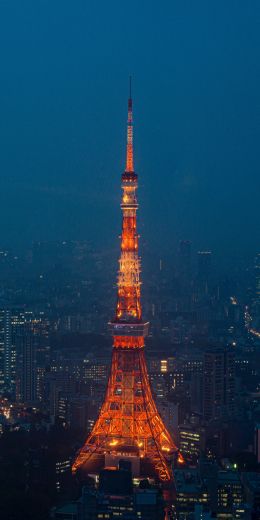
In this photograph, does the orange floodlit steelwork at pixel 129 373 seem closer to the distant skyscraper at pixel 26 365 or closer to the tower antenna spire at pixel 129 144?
the tower antenna spire at pixel 129 144

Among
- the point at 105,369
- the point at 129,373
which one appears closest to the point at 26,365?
the point at 105,369

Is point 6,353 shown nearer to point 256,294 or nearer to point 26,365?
point 26,365

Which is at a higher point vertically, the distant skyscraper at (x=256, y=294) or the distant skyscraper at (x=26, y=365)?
the distant skyscraper at (x=256, y=294)

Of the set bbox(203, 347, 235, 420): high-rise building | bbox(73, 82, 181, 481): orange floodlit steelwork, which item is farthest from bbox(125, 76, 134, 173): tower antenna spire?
bbox(203, 347, 235, 420): high-rise building

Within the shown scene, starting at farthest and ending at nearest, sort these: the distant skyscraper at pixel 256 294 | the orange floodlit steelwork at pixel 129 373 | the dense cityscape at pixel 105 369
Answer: the distant skyscraper at pixel 256 294
the orange floodlit steelwork at pixel 129 373
the dense cityscape at pixel 105 369

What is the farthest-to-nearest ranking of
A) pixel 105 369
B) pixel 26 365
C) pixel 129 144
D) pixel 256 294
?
pixel 256 294
pixel 26 365
pixel 105 369
pixel 129 144

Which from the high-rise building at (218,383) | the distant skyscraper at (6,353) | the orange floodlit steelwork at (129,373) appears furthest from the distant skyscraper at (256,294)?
the distant skyscraper at (6,353)

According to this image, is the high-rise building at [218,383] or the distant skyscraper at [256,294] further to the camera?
the distant skyscraper at [256,294]

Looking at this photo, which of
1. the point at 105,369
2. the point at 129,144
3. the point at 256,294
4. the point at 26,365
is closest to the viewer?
the point at 129,144
